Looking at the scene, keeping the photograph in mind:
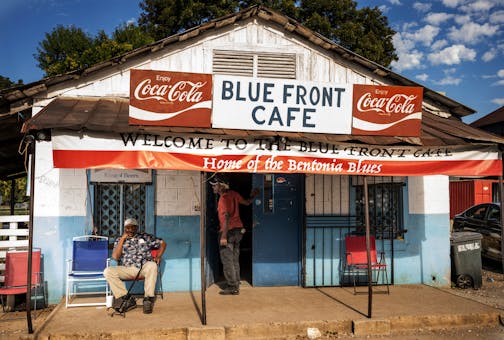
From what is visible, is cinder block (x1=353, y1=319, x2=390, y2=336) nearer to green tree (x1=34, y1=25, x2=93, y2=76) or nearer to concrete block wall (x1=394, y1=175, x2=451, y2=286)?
concrete block wall (x1=394, y1=175, x2=451, y2=286)

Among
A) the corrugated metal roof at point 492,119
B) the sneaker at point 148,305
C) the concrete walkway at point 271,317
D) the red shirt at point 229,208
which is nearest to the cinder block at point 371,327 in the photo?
the concrete walkway at point 271,317

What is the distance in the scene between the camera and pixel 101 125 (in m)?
5.60

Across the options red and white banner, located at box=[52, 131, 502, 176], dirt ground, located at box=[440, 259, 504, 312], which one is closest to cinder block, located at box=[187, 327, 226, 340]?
red and white banner, located at box=[52, 131, 502, 176]

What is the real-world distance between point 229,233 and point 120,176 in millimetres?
2156

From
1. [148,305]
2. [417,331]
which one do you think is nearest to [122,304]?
[148,305]

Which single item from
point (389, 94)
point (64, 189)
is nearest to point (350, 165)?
point (389, 94)

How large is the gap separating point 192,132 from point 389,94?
9.80ft

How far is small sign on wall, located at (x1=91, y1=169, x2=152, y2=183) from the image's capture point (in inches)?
292

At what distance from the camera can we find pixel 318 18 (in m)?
24.5

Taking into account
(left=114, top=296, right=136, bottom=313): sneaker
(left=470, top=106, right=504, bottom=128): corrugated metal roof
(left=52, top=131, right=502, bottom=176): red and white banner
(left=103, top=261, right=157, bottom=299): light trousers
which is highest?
(left=470, top=106, right=504, bottom=128): corrugated metal roof

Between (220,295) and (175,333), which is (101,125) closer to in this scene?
(175,333)

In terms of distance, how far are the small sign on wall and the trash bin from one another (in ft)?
20.1

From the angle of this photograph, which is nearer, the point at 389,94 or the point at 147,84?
the point at 147,84

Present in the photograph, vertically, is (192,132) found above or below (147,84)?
below
